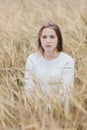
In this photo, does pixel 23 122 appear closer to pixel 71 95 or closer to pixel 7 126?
pixel 7 126

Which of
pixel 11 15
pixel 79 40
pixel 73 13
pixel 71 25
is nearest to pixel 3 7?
pixel 11 15

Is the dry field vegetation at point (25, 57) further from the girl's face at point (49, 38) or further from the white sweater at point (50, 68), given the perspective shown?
the girl's face at point (49, 38)

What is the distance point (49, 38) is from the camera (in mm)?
3096

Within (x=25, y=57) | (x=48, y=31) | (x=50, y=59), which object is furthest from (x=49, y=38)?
(x=25, y=57)

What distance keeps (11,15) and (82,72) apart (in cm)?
217

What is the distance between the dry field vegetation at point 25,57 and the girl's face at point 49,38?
0.75ft

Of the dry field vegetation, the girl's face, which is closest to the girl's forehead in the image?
the girl's face

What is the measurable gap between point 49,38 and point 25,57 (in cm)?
59

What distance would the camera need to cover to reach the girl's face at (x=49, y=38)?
10.2 feet

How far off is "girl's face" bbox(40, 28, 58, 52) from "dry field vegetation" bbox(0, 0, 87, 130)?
9.0 inches

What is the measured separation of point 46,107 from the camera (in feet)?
7.91

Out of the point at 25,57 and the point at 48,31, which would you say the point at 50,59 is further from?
the point at 25,57

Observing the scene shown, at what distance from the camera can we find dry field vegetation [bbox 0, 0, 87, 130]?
2.34m

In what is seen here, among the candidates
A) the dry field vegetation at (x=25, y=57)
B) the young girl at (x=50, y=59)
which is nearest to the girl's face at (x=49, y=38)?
the young girl at (x=50, y=59)
